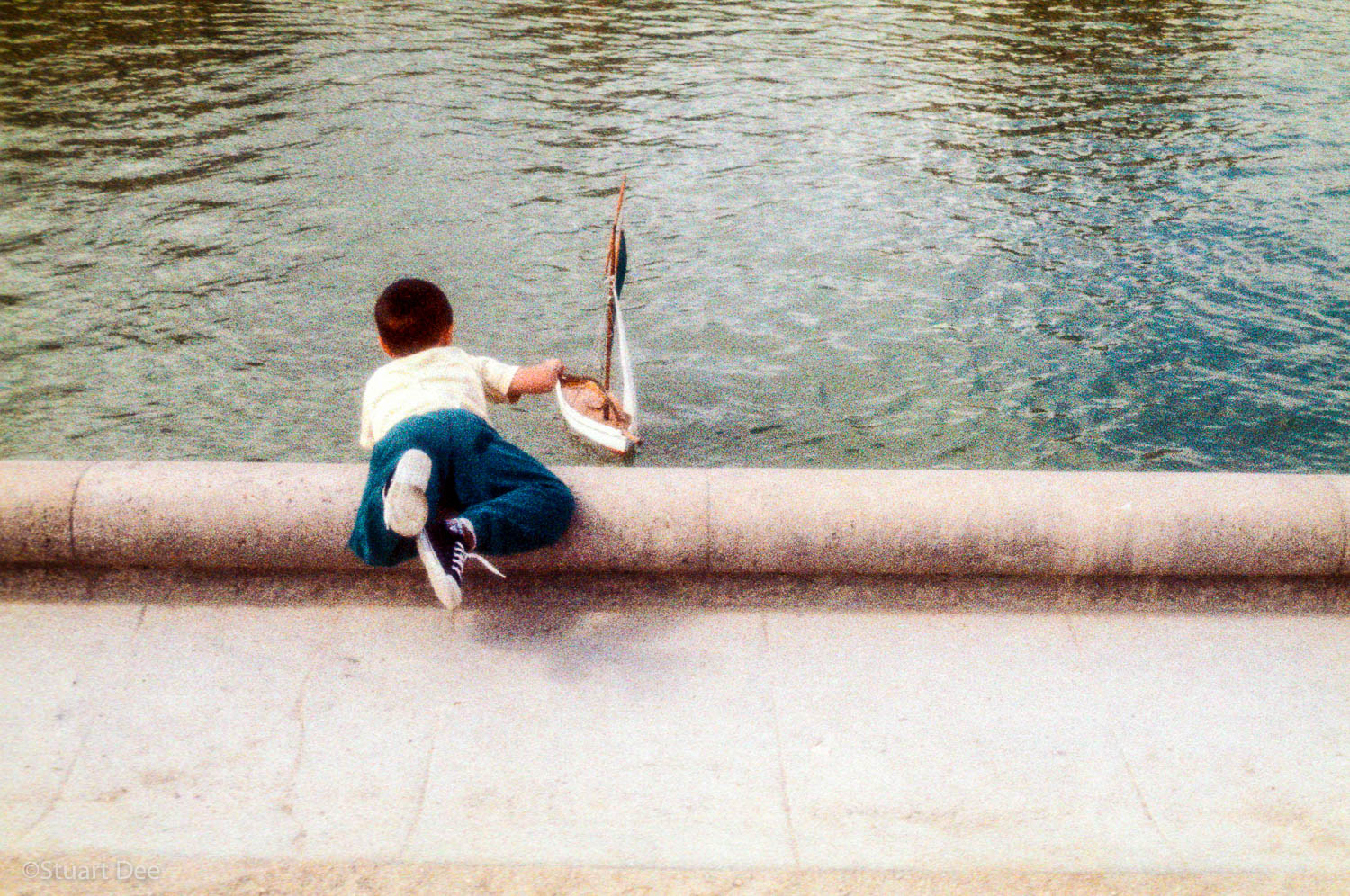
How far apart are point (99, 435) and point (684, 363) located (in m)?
4.56

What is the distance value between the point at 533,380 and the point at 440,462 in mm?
666

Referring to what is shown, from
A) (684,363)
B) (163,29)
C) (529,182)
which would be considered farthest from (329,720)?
(163,29)

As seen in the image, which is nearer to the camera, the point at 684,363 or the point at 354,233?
the point at 684,363

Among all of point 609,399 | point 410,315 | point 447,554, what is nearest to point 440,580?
point 447,554

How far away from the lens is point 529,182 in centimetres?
1440

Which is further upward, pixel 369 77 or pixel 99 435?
pixel 369 77

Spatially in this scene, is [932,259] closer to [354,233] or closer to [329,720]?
[354,233]

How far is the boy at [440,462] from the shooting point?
3982mm

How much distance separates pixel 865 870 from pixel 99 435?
763cm

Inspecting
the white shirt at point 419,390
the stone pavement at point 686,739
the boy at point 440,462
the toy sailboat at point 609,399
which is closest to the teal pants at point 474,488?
the boy at point 440,462

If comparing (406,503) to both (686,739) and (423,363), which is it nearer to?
(423,363)

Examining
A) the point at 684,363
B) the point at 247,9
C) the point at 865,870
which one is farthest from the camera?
the point at 247,9

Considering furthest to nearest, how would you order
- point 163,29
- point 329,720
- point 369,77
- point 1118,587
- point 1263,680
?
1. point 163,29
2. point 369,77
3. point 1118,587
4. point 1263,680
5. point 329,720

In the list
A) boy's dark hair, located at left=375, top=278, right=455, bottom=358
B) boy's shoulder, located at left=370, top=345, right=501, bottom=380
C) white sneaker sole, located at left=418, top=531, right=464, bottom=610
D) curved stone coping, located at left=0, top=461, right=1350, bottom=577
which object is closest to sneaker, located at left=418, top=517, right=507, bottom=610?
white sneaker sole, located at left=418, top=531, right=464, bottom=610
